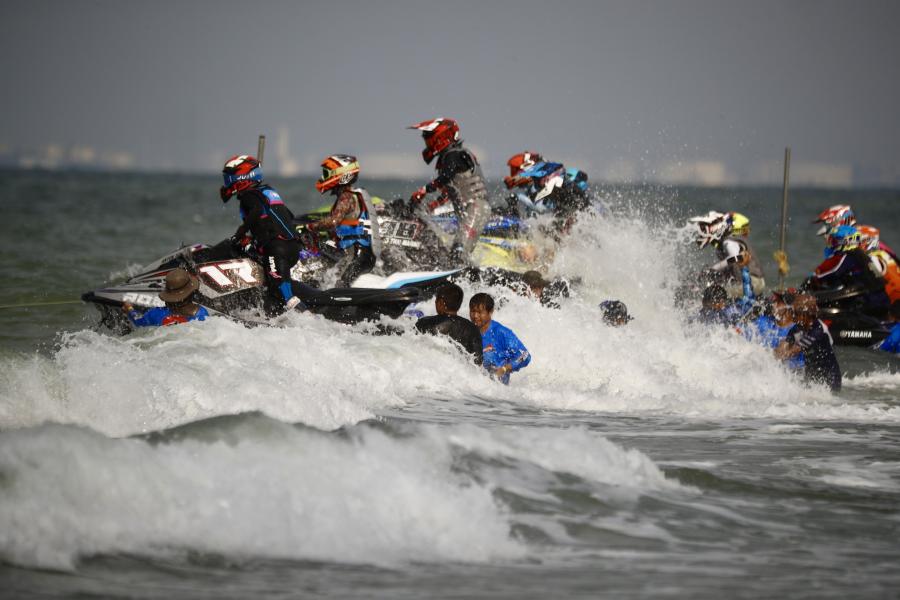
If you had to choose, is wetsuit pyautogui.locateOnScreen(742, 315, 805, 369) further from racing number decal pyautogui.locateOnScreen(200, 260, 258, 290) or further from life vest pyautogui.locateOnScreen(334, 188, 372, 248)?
racing number decal pyautogui.locateOnScreen(200, 260, 258, 290)

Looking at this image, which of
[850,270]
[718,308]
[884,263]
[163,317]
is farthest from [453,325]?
[884,263]

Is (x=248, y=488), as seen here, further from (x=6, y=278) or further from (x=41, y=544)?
(x=6, y=278)

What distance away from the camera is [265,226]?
10.9 meters

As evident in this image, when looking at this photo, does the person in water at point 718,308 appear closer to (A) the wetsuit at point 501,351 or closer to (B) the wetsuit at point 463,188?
(B) the wetsuit at point 463,188

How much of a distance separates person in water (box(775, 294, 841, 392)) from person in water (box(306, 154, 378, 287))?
14.7ft

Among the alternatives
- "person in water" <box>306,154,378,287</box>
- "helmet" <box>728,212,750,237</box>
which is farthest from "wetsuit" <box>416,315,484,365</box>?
"helmet" <box>728,212,750,237</box>

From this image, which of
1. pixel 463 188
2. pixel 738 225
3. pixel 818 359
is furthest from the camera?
pixel 738 225

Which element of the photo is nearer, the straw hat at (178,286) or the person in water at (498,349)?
the straw hat at (178,286)

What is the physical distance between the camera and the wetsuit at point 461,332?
10086 mm

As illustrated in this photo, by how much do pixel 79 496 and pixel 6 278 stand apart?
15.3 m

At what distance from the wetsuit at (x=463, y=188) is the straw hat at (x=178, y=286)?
4.96 m

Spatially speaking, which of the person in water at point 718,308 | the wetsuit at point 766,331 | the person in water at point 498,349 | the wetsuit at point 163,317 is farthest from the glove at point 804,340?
the wetsuit at point 163,317

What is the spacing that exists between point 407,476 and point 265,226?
5.18 m

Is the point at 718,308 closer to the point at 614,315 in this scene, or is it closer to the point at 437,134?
the point at 614,315
